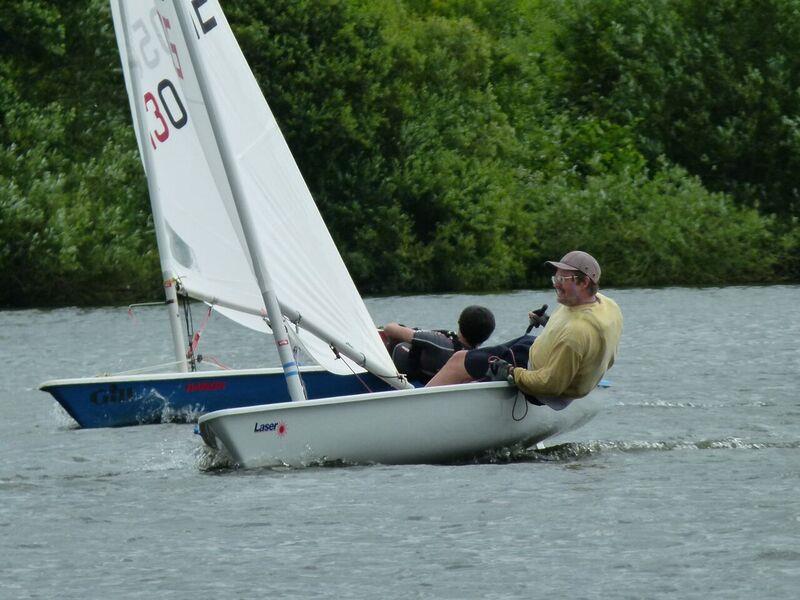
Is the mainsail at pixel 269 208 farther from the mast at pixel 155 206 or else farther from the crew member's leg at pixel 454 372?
the mast at pixel 155 206

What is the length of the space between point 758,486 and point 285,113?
3220cm

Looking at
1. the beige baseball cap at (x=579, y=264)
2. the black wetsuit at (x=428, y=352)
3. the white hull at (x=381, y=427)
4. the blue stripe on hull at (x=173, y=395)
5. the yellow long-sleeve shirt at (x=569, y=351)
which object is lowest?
the blue stripe on hull at (x=173, y=395)

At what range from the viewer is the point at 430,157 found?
4375cm

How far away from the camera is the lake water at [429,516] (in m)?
8.68

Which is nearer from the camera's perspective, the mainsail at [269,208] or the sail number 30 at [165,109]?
the mainsail at [269,208]

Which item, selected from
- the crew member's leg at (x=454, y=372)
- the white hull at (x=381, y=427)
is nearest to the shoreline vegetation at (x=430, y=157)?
the crew member's leg at (x=454, y=372)

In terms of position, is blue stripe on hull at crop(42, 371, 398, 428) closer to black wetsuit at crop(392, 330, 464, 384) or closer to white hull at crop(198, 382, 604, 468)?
black wetsuit at crop(392, 330, 464, 384)

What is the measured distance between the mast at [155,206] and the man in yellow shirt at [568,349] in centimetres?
416

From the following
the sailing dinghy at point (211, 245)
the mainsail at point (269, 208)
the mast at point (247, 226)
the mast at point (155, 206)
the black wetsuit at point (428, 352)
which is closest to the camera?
the mast at point (247, 226)

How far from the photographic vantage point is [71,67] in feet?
143

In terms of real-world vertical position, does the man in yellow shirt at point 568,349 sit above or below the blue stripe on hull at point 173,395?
above

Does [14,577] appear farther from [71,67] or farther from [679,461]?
[71,67]

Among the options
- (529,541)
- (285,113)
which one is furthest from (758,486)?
(285,113)

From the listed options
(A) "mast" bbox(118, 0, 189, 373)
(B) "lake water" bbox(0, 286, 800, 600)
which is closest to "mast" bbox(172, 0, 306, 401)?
(B) "lake water" bbox(0, 286, 800, 600)
